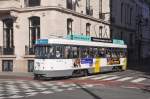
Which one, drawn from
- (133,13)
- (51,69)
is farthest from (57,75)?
(133,13)

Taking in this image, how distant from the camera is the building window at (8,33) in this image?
3956 cm

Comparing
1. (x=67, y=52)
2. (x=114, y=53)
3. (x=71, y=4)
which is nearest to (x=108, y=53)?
(x=114, y=53)

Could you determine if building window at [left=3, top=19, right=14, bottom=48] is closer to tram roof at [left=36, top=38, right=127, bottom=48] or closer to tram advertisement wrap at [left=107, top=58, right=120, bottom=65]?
tram roof at [left=36, top=38, right=127, bottom=48]

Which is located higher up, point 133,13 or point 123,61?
point 133,13

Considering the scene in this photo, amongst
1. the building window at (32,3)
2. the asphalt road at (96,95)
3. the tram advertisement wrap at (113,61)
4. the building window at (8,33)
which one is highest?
the building window at (32,3)

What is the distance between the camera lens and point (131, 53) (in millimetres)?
63375

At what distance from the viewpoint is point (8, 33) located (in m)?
39.8

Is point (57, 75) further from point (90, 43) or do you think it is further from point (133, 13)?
point (133, 13)

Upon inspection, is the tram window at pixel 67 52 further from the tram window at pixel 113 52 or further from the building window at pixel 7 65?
the building window at pixel 7 65

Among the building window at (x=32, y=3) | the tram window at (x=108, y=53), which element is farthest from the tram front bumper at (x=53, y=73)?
the building window at (x=32, y=3)

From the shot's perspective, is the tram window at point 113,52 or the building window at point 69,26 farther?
the building window at point 69,26

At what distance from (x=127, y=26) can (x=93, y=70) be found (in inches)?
1163

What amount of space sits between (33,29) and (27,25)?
2.27 feet

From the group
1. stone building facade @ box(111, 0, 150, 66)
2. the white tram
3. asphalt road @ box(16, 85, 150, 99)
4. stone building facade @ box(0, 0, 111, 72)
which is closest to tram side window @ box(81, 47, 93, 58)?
the white tram
